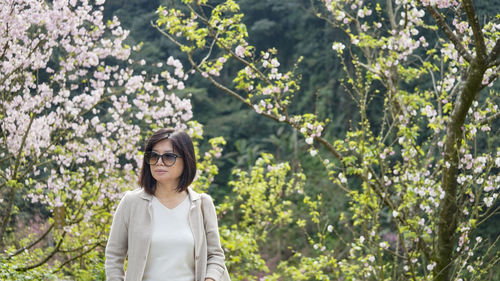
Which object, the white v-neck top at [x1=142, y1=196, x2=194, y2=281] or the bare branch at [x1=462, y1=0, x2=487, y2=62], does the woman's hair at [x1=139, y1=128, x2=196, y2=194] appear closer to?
the white v-neck top at [x1=142, y1=196, x2=194, y2=281]

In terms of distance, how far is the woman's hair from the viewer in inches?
99.6

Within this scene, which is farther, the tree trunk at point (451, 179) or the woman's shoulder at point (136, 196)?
the tree trunk at point (451, 179)

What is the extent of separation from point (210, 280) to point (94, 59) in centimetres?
410

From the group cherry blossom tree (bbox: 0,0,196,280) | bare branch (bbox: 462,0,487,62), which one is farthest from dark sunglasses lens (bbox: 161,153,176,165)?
cherry blossom tree (bbox: 0,0,196,280)

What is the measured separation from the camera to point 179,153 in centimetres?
253

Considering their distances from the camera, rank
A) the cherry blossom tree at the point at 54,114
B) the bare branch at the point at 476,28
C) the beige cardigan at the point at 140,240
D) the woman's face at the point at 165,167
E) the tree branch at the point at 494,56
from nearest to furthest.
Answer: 1. the beige cardigan at the point at 140,240
2. the woman's face at the point at 165,167
3. the bare branch at the point at 476,28
4. the tree branch at the point at 494,56
5. the cherry blossom tree at the point at 54,114

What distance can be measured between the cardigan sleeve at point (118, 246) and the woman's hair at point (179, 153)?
130 millimetres

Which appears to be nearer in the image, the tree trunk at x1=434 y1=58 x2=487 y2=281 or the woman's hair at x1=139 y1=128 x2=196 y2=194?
the woman's hair at x1=139 y1=128 x2=196 y2=194

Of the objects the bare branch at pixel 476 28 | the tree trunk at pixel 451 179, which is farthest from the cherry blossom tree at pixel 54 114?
the bare branch at pixel 476 28

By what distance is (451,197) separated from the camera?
453cm

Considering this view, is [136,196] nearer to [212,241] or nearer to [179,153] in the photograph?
[179,153]

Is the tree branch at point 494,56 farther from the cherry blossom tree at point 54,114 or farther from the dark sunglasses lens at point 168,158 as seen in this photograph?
the cherry blossom tree at point 54,114

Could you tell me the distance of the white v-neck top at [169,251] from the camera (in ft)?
7.93

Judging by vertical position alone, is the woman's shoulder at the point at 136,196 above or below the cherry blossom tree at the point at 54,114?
below
